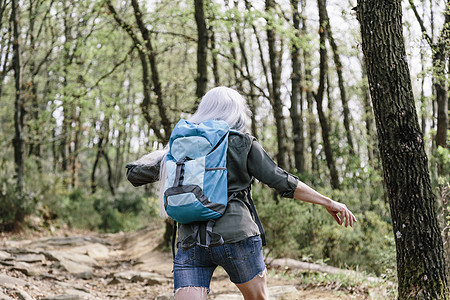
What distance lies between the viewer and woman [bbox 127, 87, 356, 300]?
2.57 meters

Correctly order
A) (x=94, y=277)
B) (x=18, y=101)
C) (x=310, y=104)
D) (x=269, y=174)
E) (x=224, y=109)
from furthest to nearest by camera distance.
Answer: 1. (x=310, y=104)
2. (x=18, y=101)
3. (x=94, y=277)
4. (x=224, y=109)
5. (x=269, y=174)

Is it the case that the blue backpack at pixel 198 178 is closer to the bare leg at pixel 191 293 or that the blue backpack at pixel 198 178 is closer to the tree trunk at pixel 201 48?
the bare leg at pixel 191 293

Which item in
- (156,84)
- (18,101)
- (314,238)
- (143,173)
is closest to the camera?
(143,173)

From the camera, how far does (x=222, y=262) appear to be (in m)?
2.58

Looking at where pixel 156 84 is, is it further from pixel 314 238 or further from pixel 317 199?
pixel 317 199

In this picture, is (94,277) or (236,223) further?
(94,277)

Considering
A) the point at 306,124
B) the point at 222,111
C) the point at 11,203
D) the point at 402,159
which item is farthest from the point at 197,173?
the point at 306,124

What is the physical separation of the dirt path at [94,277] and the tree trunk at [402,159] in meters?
1.71

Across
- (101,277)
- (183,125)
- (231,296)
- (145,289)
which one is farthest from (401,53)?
(101,277)

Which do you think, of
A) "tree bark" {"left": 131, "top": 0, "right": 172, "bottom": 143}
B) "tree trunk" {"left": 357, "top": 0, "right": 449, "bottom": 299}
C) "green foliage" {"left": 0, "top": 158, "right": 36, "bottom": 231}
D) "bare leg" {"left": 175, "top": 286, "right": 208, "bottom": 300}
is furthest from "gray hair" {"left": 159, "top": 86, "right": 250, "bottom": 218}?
"green foliage" {"left": 0, "top": 158, "right": 36, "bottom": 231}

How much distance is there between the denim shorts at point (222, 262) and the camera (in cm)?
256

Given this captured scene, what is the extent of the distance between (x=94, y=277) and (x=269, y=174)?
263 inches

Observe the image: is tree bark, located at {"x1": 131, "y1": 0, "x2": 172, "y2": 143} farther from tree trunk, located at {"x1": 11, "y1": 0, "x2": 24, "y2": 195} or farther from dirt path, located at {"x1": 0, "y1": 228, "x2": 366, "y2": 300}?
tree trunk, located at {"x1": 11, "y1": 0, "x2": 24, "y2": 195}

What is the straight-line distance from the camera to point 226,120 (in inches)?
111
